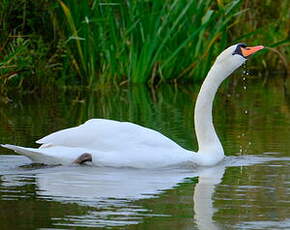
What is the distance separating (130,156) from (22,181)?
104 centimetres

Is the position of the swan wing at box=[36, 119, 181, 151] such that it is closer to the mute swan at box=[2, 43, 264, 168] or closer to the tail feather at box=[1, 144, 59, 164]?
the mute swan at box=[2, 43, 264, 168]

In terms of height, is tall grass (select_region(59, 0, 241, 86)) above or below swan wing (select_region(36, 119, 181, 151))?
above

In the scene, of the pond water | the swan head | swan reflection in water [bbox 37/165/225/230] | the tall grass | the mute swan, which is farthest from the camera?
the tall grass

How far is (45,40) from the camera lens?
16.0 meters

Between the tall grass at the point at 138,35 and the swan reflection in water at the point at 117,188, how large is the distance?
22.1ft

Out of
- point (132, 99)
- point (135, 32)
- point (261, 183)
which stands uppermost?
point (135, 32)

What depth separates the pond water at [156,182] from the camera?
6.20m

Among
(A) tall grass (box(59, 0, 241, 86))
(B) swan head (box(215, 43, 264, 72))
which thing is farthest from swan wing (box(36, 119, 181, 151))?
(A) tall grass (box(59, 0, 241, 86))

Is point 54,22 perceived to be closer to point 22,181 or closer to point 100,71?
point 100,71

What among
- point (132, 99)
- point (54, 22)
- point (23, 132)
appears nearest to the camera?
point (23, 132)

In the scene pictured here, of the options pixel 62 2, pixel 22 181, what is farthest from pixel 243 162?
pixel 62 2

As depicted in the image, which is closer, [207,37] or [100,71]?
[100,71]

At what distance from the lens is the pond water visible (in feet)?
20.3

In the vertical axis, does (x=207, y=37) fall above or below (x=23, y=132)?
above
